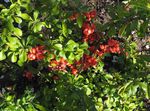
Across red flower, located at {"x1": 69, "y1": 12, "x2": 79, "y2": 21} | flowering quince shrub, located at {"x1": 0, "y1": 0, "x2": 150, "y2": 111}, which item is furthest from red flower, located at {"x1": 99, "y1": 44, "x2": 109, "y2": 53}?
red flower, located at {"x1": 69, "y1": 12, "x2": 79, "y2": 21}

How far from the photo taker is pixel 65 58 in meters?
2.09

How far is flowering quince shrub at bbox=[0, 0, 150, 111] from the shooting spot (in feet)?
7.04

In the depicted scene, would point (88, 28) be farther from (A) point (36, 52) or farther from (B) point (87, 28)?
(A) point (36, 52)

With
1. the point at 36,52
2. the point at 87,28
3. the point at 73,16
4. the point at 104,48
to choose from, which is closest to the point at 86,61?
the point at 104,48

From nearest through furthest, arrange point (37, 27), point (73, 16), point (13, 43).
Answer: point (13, 43) → point (37, 27) → point (73, 16)

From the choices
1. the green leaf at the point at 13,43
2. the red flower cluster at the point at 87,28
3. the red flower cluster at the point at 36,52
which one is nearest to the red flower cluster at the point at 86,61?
the red flower cluster at the point at 87,28

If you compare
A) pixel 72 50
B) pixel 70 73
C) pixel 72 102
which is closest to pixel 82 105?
pixel 72 102

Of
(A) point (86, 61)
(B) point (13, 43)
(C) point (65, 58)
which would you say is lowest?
(A) point (86, 61)

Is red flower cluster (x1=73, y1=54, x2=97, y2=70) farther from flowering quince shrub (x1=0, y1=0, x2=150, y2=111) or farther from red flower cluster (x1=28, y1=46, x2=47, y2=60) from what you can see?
red flower cluster (x1=28, y1=46, x2=47, y2=60)

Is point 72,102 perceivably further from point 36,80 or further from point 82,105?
point 36,80

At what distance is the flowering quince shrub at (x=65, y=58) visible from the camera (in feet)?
7.04

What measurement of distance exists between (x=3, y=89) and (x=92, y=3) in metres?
1.59

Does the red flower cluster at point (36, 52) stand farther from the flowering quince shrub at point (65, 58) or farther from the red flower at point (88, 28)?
the red flower at point (88, 28)

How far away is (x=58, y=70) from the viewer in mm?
2811
